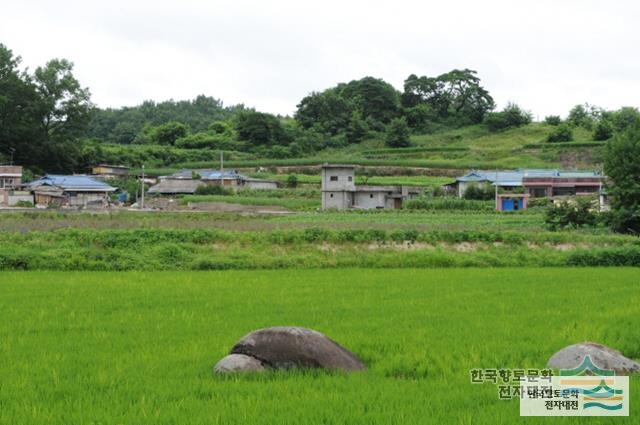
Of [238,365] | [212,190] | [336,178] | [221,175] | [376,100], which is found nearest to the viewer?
[238,365]

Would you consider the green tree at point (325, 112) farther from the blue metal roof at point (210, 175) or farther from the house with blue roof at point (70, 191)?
the house with blue roof at point (70, 191)

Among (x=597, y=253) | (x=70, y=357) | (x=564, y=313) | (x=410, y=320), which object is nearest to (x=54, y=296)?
(x=70, y=357)

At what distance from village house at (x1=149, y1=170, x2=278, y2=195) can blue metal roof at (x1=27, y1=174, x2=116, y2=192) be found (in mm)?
4947

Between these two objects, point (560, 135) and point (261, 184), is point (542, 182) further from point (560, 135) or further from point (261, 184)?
point (560, 135)

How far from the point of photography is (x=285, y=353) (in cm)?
683

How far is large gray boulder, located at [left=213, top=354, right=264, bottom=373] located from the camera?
6688 mm

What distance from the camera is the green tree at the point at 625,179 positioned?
2942cm

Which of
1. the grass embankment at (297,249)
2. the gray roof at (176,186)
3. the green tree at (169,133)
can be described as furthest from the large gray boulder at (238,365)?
the green tree at (169,133)

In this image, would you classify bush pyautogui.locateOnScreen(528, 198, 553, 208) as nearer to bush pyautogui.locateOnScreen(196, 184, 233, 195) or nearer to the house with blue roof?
bush pyautogui.locateOnScreen(196, 184, 233, 195)

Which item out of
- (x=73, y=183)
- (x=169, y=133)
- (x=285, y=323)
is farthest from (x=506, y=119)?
(x=285, y=323)

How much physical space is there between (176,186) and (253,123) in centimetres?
2451

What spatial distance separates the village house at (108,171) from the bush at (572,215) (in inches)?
1767

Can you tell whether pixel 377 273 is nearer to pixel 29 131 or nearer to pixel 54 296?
pixel 54 296

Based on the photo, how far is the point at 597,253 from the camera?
2114 centimetres
